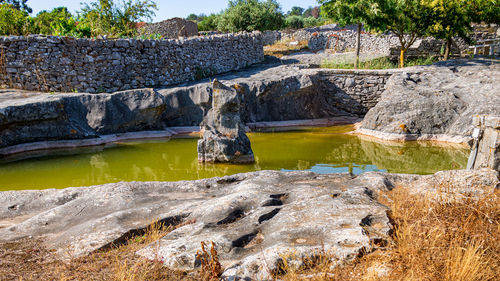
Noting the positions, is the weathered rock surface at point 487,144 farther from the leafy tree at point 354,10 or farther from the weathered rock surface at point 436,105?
the leafy tree at point 354,10

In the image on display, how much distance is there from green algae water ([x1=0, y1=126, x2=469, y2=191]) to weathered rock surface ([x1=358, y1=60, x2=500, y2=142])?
3.43ft

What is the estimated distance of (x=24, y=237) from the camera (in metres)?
4.03

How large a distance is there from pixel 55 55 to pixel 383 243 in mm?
15039

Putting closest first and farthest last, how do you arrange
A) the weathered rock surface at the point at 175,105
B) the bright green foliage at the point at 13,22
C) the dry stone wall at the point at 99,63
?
the weathered rock surface at the point at 175,105 → the dry stone wall at the point at 99,63 → the bright green foliage at the point at 13,22

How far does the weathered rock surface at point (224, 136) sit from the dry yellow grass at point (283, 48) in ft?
58.0

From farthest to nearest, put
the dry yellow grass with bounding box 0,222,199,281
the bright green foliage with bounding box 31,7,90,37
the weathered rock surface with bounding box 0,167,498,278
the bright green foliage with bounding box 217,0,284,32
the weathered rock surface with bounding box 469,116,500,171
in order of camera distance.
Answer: the bright green foliage with bounding box 217,0,284,32, the bright green foliage with bounding box 31,7,90,37, the weathered rock surface with bounding box 469,116,500,171, the weathered rock surface with bounding box 0,167,498,278, the dry yellow grass with bounding box 0,222,199,281

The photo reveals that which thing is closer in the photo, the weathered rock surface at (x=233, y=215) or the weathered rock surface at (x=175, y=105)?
the weathered rock surface at (x=233, y=215)

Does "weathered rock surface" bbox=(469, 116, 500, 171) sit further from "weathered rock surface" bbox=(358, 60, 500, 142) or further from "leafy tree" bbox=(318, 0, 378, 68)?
"leafy tree" bbox=(318, 0, 378, 68)

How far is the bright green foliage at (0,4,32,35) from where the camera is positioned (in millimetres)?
14906

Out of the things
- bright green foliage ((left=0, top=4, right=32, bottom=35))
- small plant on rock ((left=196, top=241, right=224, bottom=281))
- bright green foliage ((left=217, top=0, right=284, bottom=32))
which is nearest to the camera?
small plant on rock ((left=196, top=241, right=224, bottom=281))

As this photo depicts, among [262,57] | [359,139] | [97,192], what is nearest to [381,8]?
[359,139]

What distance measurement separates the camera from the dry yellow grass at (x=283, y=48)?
28.1m

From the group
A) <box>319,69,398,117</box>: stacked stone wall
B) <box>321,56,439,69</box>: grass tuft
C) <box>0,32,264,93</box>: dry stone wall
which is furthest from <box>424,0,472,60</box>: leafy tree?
<box>0,32,264,93</box>: dry stone wall

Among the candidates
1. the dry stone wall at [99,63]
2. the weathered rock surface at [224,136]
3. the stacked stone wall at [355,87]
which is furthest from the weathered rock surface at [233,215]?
the stacked stone wall at [355,87]
